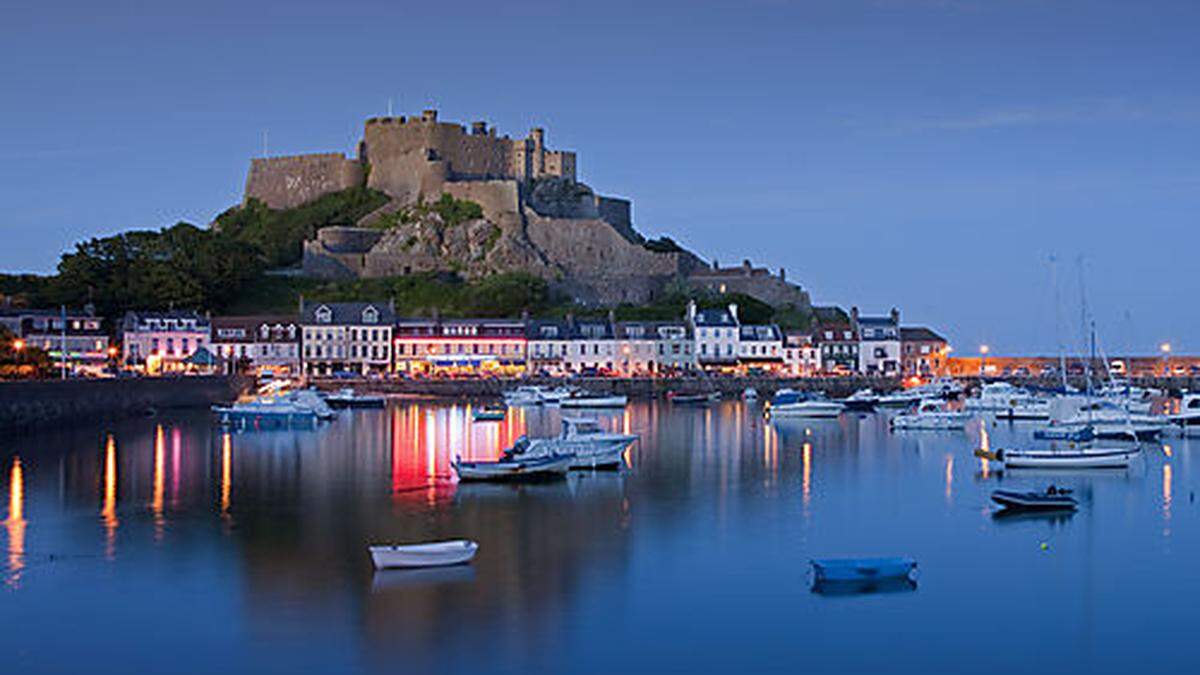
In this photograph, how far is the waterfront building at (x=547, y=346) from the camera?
216ft

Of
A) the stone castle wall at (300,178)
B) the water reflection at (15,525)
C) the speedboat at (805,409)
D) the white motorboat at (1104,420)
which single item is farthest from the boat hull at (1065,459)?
the stone castle wall at (300,178)

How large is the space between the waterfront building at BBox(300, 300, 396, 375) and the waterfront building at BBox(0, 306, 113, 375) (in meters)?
8.80

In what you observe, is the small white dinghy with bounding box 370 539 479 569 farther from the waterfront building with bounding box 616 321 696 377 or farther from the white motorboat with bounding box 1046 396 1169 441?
the waterfront building with bounding box 616 321 696 377

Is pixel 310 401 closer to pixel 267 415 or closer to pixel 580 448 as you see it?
pixel 267 415

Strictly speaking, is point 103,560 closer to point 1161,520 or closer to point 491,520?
point 491,520

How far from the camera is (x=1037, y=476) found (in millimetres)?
27719

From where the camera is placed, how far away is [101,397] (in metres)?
42.5

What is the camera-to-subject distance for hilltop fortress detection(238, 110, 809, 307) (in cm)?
7600

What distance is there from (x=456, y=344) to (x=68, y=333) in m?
17.2

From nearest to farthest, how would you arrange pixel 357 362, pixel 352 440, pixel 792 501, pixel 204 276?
pixel 792 501
pixel 352 440
pixel 357 362
pixel 204 276

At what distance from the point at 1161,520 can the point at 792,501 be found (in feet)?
19.3

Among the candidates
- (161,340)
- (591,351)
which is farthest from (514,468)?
(161,340)

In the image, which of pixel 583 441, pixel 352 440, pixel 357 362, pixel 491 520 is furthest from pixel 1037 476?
pixel 357 362

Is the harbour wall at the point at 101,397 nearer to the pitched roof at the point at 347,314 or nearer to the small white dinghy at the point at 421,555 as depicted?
the pitched roof at the point at 347,314
